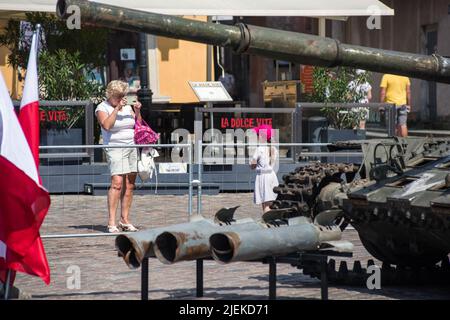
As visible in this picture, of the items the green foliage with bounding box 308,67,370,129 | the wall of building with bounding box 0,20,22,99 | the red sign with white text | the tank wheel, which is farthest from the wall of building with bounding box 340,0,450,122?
the tank wheel

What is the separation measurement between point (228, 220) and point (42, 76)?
883cm

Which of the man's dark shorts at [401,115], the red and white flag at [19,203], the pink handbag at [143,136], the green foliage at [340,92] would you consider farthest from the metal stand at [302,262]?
the man's dark shorts at [401,115]

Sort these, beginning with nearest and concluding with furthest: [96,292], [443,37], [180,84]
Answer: [96,292] < [180,84] < [443,37]

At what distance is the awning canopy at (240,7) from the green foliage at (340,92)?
140 centimetres

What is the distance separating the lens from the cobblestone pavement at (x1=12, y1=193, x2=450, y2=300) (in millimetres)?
9766

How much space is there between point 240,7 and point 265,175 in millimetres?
5738

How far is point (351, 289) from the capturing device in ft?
32.9

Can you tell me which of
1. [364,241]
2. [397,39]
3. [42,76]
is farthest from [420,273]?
[397,39]

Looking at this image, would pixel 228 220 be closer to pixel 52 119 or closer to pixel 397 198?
pixel 397 198

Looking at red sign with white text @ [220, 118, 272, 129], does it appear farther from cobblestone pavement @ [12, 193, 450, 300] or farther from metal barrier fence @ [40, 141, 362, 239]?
cobblestone pavement @ [12, 193, 450, 300]

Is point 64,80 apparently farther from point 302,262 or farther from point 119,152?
point 302,262

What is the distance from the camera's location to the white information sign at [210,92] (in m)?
18.5

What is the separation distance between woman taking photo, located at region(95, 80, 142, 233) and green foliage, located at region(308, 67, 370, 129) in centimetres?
455

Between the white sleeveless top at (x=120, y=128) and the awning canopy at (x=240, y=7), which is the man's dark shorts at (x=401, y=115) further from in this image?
the white sleeveless top at (x=120, y=128)
